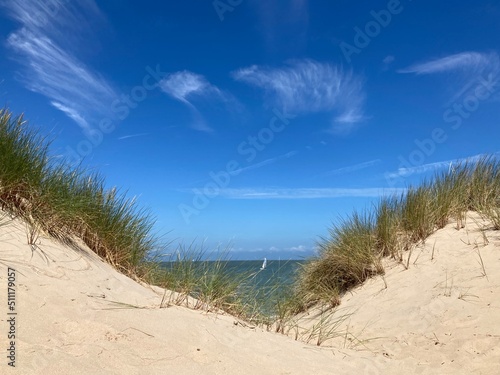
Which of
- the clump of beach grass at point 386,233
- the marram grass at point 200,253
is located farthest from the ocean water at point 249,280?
the clump of beach grass at point 386,233

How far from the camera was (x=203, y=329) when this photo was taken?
3213mm

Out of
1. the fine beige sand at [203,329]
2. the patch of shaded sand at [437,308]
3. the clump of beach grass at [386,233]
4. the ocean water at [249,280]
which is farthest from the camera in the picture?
the clump of beach grass at [386,233]

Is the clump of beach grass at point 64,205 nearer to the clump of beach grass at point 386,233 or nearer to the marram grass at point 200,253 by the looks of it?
the marram grass at point 200,253

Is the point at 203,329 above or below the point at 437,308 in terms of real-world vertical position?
below

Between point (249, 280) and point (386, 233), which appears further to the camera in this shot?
point (386, 233)

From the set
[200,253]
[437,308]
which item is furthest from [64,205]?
[437,308]

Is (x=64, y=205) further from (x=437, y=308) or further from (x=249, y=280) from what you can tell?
(x=437, y=308)

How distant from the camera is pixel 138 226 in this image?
5.53 metres

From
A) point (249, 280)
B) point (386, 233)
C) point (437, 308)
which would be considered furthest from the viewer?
point (386, 233)

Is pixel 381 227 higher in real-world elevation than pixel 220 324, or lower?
higher

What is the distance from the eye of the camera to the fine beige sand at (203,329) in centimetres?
247

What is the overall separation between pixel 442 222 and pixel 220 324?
5.15 metres

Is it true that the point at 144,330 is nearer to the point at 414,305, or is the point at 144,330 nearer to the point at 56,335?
the point at 56,335

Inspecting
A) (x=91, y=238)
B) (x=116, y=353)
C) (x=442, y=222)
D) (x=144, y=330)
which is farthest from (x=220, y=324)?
(x=442, y=222)
